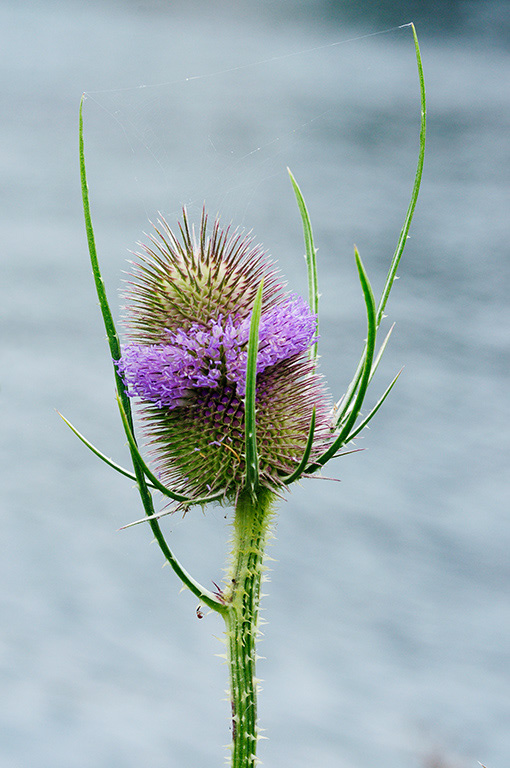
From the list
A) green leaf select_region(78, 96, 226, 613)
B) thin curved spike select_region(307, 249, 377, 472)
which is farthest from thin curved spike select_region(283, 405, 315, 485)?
green leaf select_region(78, 96, 226, 613)

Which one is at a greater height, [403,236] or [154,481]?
[403,236]

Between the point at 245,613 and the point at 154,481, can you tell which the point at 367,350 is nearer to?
the point at 154,481

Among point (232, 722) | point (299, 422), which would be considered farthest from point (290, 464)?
point (232, 722)

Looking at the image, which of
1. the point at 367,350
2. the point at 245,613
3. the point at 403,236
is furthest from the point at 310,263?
the point at 245,613

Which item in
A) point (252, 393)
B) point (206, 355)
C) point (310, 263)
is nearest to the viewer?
point (252, 393)

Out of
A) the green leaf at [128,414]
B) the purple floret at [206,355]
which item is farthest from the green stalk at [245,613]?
the purple floret at [206,355]

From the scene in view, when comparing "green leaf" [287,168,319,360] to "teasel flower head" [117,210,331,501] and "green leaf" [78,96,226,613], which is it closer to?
"teasel flower head" [117,210,331,501]
